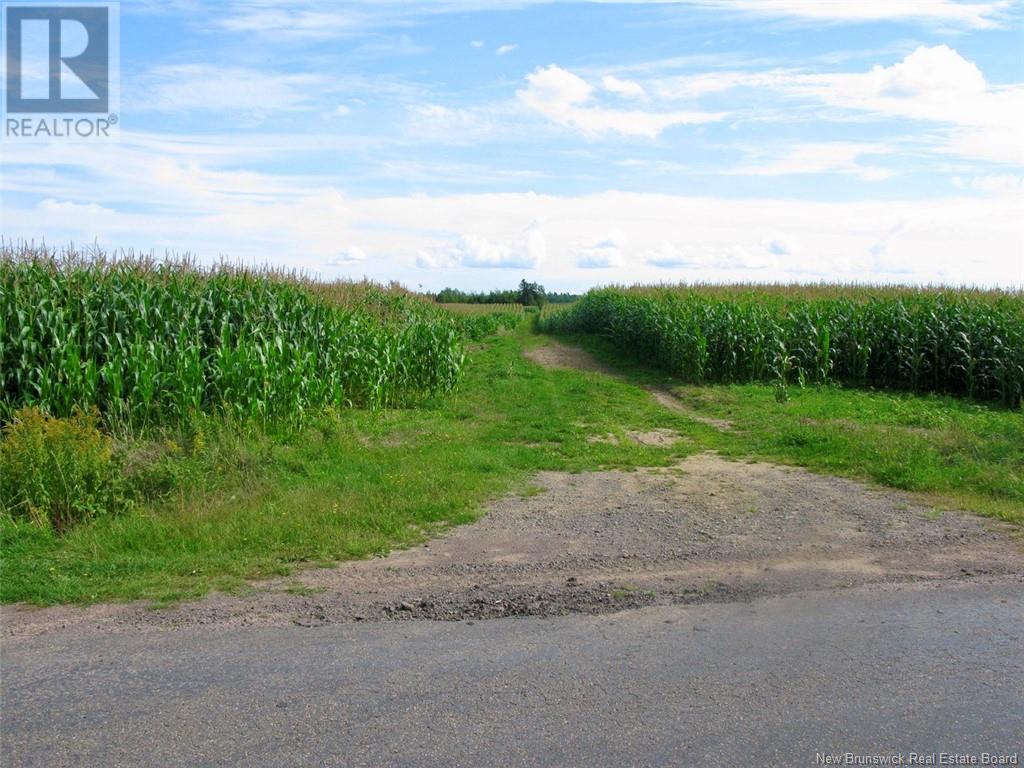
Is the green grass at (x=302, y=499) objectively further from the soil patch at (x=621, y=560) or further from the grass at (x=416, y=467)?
the soil patch at (x=621, y=560)

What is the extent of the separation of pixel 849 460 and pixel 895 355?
35.6 feet

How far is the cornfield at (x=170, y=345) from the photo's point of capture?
11055 mm

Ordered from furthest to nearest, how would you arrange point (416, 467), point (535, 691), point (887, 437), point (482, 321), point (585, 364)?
point (482, 321) → point (585, 364) → point (887, 437) → point (416, 467) → point (535, 691)

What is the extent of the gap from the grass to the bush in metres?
0.35

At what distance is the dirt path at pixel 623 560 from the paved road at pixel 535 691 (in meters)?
0.31

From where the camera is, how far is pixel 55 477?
7.96 metres

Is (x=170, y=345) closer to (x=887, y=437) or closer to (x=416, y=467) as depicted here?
(x=416, y=467)

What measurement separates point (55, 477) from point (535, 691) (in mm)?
5762

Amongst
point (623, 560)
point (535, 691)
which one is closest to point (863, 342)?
point (623, 560)

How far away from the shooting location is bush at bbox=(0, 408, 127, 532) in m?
7.71

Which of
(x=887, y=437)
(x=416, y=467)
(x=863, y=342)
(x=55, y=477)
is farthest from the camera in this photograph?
(x=863, y=342)

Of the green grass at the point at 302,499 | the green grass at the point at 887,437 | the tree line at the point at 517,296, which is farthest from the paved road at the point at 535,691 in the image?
the tree line at the point at 517,296

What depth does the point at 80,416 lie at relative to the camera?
9.10 m

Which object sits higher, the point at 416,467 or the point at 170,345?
the point at 170,345
